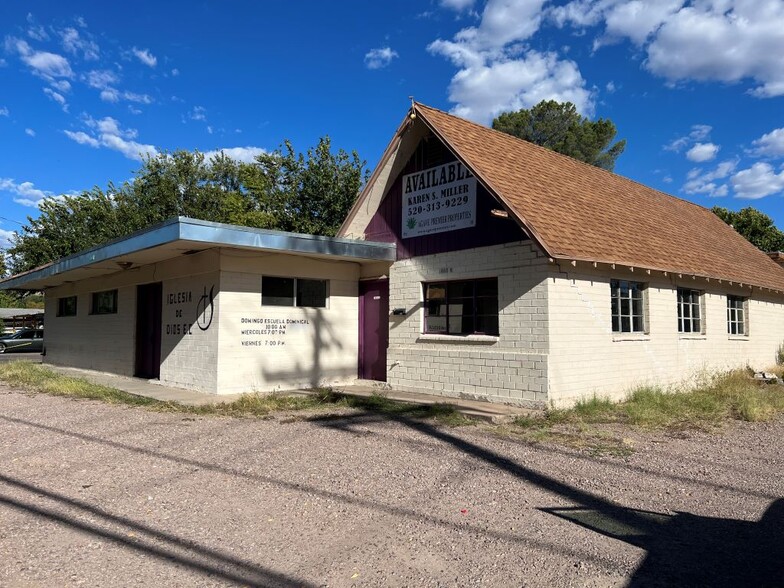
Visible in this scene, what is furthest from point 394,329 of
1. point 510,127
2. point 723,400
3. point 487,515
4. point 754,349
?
point 510,127

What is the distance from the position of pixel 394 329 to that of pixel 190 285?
15.4ft

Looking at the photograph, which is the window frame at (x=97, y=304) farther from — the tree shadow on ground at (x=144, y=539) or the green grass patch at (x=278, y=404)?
the tree shadow on ground at (x=144, y=539)

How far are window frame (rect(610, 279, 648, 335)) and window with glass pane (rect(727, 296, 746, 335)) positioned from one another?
526cm

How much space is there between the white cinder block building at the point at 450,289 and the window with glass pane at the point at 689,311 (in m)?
0.06

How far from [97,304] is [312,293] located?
8.98 m

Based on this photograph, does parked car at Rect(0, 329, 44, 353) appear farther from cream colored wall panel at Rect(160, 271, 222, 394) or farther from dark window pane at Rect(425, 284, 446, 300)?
dark window pane at Rect(425, 284, 446, 300)

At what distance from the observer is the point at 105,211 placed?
1219 inches

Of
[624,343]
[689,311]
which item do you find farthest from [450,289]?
[689,311]

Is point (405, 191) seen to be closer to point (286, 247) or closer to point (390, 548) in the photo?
point (286, 247)

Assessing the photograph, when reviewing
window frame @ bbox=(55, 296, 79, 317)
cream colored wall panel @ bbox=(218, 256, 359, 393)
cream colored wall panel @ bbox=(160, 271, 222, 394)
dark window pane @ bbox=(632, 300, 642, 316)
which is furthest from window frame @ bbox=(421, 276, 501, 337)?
window frame @ bbox=(55, 296, 79, 317)

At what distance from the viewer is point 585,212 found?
12.7 m

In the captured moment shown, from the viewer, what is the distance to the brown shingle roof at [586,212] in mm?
11070

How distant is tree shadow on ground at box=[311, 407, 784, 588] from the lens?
158 inches

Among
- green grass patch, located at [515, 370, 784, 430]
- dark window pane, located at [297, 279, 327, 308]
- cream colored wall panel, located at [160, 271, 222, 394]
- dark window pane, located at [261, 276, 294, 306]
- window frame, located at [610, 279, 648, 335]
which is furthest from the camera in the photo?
dark window pane, located at [297, 279, 327, 308]
